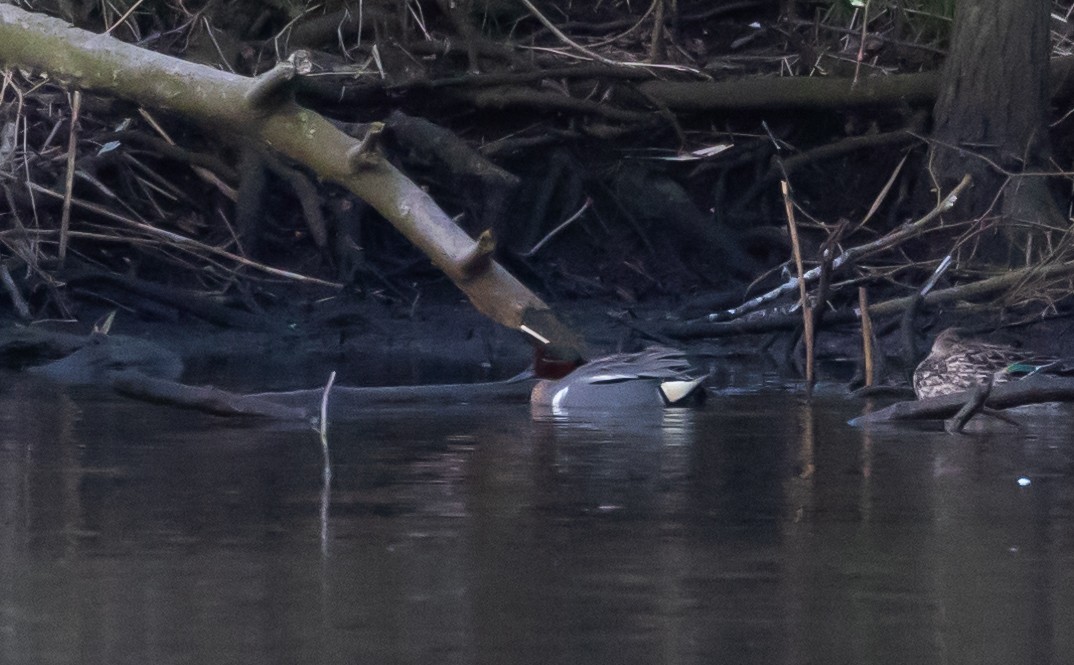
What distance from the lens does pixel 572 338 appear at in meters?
8.03

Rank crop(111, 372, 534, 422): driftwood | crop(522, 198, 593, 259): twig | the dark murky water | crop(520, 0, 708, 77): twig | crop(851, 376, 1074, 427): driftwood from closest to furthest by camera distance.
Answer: the dark murky water, crop(851, 376, 1074, 427): driftwood, crop(111, 372, 534, 422): driftwood, crop(520, 0, 708, 77): twig, crop(522, 198, 593, 259): twig

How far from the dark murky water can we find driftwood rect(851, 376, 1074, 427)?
0.11m

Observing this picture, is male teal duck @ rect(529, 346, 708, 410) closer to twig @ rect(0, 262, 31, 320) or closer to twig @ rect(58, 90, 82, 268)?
twig @ rect(0, 262, 31, 320)

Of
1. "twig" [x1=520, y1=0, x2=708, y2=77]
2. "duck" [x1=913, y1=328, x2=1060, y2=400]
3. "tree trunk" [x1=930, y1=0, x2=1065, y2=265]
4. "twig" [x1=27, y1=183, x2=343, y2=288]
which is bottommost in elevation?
"duck" [x1=913, y1=328, x2=1060, y2=400]

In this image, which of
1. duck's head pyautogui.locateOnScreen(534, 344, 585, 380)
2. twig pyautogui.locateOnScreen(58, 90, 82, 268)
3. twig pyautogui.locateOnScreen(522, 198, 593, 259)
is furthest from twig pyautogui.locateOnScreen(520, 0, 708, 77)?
duck's head pyautogui.locateOnScreen(534, 344, 585, 380)

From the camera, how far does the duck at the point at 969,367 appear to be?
7.25 m

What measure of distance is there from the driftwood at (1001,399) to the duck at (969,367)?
673 mm

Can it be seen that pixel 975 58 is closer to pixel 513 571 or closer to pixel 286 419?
pixel 286 419

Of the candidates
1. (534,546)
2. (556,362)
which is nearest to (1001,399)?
(556,362)

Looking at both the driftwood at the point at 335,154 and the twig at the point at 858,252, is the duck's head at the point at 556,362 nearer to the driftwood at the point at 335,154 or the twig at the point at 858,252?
the driftwood at the point at 335,154

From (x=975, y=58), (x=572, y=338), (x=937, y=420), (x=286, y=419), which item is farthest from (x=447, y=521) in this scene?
(x=975, y=58)

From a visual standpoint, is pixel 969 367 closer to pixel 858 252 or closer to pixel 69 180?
pixel 858 252

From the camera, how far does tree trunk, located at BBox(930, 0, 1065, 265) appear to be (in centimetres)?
1055

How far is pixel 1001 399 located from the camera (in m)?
6.37
